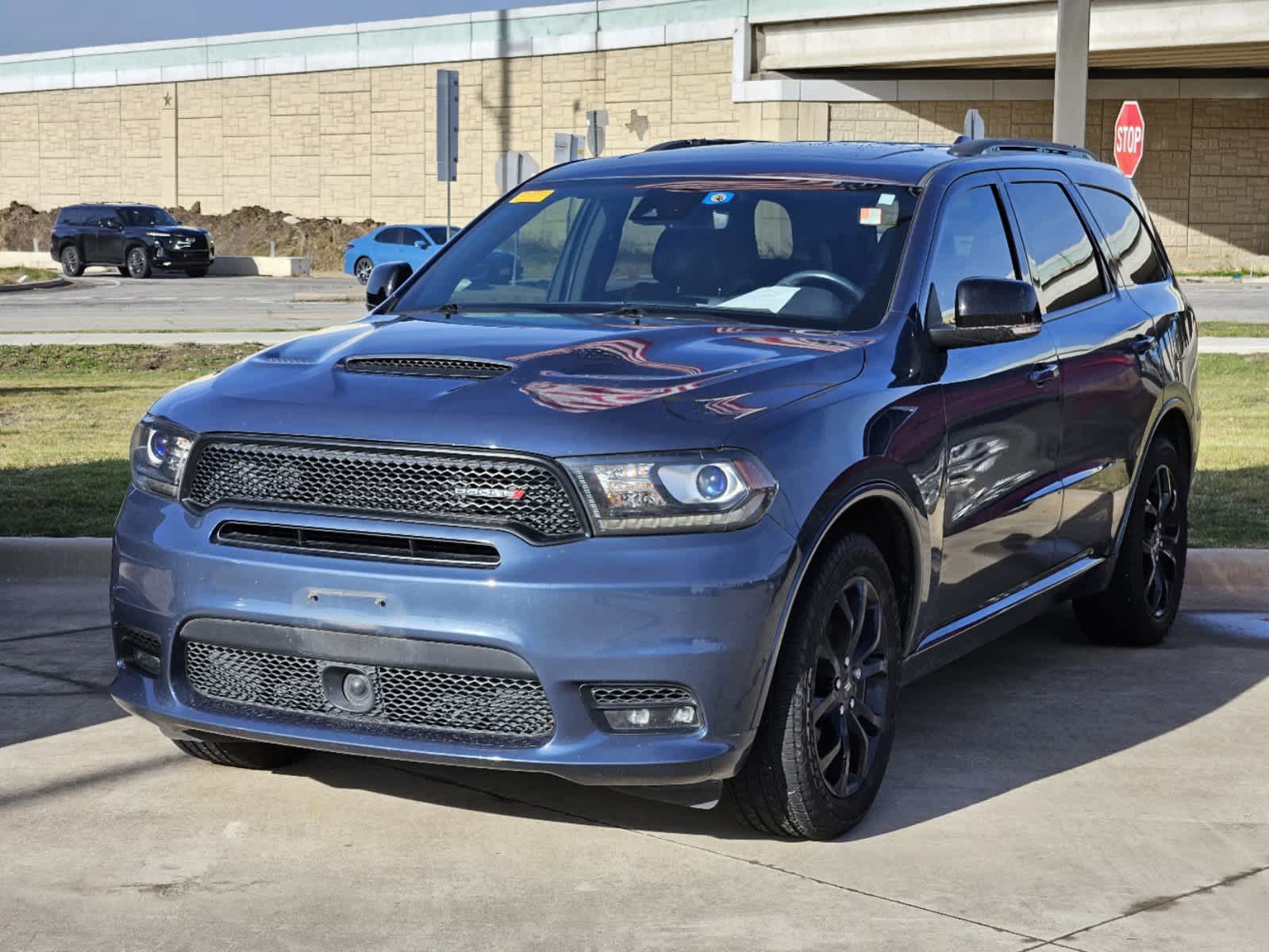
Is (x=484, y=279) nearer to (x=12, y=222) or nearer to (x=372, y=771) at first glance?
(x=372, y=771)

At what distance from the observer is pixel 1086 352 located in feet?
20.8

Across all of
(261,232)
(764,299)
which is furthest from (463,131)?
(764,299)

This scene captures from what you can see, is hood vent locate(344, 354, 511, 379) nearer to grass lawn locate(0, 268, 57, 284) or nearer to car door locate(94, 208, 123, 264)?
grass lawn locate(0, 268, 57, 284)

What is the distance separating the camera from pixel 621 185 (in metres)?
6.14

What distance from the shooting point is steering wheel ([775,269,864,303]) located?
5420 millimetres

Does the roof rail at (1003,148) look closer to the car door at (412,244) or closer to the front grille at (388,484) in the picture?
the front grille at (388,484)

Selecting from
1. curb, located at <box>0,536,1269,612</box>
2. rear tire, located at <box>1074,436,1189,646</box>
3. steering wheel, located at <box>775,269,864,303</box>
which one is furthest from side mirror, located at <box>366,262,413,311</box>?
rear tire, located at <box>1074,436,1189,646</box>

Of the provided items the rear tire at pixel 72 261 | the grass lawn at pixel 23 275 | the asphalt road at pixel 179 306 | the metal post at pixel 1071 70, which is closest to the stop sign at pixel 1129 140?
the metal post at pixel 1071 70

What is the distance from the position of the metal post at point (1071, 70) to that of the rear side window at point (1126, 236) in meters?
6.68

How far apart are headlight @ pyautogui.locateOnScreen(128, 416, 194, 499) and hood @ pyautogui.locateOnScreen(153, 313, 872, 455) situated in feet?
0.13

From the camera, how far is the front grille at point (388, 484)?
4.30 metres

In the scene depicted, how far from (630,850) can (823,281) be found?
1.78m

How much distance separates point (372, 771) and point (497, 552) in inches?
55.0

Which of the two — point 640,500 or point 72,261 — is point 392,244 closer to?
point 72,261
